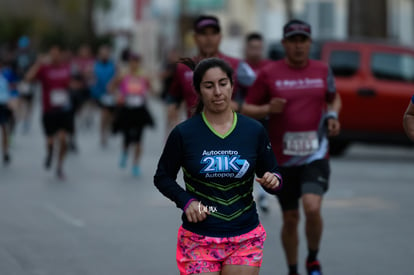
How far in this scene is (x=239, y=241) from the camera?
518 cm

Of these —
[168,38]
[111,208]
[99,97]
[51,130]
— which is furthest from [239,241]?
[168,38]

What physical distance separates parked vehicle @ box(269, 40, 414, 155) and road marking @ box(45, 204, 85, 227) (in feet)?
22.4

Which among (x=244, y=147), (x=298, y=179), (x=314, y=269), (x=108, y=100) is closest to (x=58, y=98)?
(x=108, y=100)

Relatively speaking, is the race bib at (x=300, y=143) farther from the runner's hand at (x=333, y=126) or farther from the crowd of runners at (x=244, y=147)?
the runner's hand at (x=333, y=126)

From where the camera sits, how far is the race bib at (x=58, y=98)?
16078 mm

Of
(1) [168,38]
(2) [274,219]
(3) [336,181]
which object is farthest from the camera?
(1) [168,38]

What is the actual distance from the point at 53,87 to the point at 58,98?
7.9 inches

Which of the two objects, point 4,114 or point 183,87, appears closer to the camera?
point 183,87

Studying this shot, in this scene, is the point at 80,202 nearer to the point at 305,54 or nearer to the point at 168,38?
the point at 305,54

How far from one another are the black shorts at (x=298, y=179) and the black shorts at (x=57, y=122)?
860 centimetres

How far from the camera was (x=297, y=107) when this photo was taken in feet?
25.4

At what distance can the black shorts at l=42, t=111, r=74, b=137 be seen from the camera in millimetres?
15953

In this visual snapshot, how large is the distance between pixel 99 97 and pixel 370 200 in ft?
34.4

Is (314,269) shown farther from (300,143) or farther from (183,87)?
(183,87)
